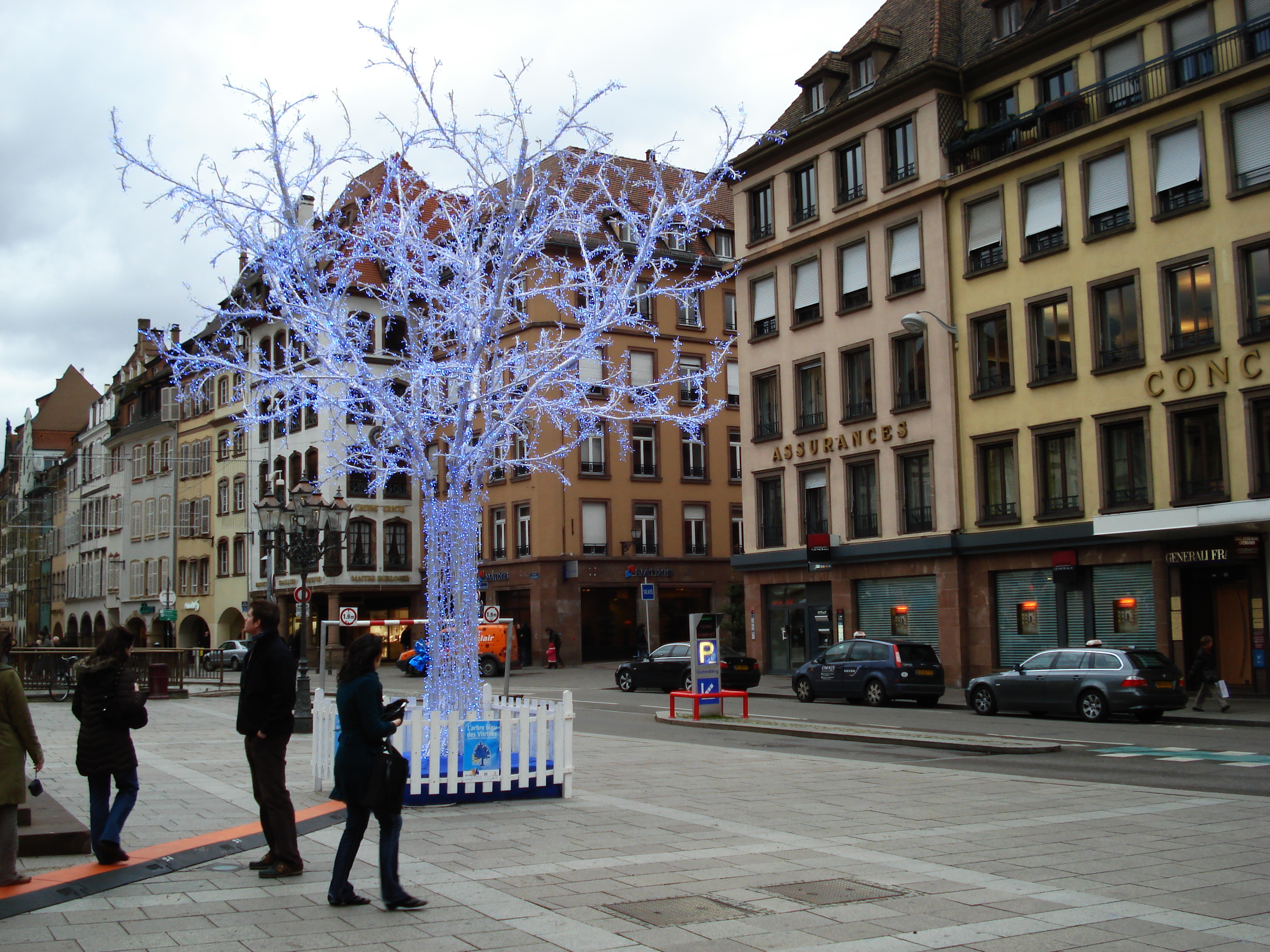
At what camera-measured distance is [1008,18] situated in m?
34.4

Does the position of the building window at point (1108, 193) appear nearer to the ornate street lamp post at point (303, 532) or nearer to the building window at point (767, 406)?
the building window at point (767, 406)

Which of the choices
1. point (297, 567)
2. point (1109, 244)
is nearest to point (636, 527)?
point (1109, 244)

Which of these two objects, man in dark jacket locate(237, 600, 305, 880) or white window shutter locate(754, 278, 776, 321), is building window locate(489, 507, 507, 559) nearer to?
white window shutter locate(754, 278, 776, 321)

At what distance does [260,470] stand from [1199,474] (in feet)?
138

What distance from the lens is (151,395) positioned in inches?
2847

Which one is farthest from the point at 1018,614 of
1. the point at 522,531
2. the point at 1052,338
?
the point at 522,531

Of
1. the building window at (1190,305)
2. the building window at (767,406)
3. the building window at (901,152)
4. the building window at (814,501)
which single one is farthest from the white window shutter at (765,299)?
the building window at (1190,305)

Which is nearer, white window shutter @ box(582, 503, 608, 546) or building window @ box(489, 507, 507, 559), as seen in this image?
white window shutter @ box(582, 503, 608, 546)

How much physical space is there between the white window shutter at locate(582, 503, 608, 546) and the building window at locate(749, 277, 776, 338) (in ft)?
41.6

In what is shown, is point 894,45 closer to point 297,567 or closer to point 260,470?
point 297,567

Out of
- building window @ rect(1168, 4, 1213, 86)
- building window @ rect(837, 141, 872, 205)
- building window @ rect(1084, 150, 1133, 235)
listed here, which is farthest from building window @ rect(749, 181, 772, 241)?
building window @ rect(1168, 4, 1213, 86)

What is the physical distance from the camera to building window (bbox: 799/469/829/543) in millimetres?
38188

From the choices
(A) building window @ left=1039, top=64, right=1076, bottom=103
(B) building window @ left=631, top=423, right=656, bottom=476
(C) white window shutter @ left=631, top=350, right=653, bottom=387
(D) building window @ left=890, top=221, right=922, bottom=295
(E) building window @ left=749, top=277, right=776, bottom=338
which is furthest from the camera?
(B) building window @ left=631, top=423, right=656, bottom=476

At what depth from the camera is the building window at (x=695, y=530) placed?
53375 mm
